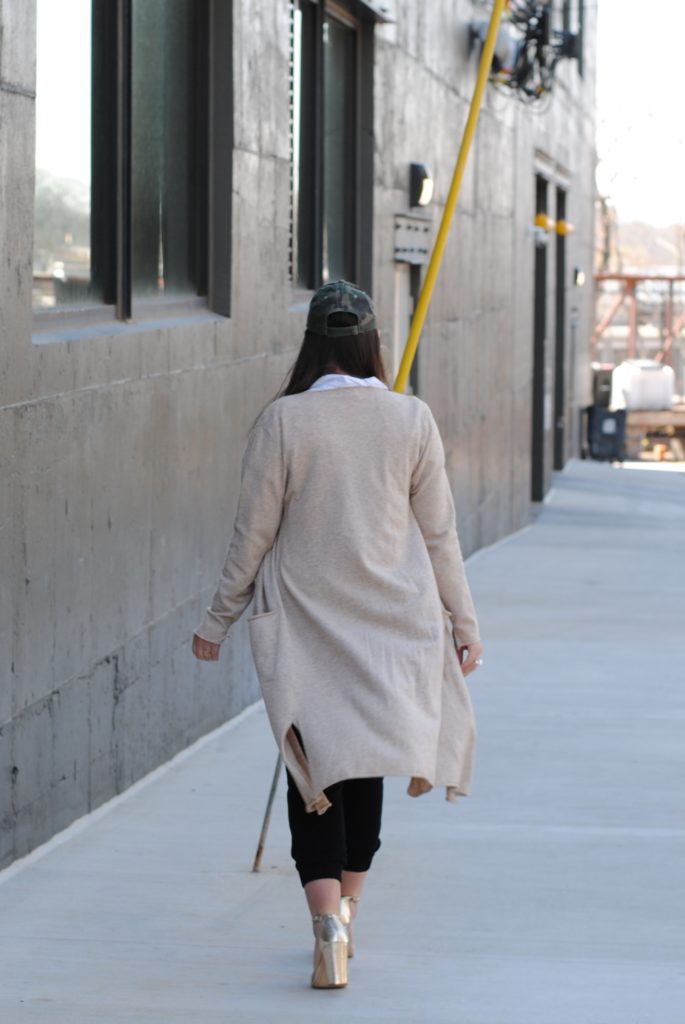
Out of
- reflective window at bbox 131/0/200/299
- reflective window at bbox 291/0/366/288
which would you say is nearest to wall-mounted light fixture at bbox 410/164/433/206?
reflective window at bbox 291/0/366/288

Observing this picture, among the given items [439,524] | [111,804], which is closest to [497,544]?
[111,804]

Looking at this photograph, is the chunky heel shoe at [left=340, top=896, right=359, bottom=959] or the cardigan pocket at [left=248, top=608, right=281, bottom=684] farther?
the chunky heel shoe at [left=340, top=896, right=359, bottom=959]

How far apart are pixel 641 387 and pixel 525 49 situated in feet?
96.3

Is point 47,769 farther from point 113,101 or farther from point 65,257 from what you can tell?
point 113,101

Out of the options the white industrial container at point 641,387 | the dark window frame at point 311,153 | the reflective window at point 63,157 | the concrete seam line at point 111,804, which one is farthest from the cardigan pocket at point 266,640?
the white industrial container at point 641,387

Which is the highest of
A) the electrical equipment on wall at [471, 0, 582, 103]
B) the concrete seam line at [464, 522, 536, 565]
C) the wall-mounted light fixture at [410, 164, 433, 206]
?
the electrical equipment on wall at [471, 0, 582, 103]

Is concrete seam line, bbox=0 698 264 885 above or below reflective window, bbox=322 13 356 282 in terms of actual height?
below

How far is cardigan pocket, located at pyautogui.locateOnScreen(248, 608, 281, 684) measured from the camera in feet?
13.8

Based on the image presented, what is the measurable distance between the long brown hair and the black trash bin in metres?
28.1

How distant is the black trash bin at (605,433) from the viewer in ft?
105

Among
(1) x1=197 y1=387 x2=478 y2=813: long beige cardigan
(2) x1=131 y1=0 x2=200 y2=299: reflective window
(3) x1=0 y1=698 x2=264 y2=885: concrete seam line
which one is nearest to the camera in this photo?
(1) x1=197 y1=387 x2=478 y2=813: long beige cardigan

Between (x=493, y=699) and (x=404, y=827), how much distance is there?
2.62m

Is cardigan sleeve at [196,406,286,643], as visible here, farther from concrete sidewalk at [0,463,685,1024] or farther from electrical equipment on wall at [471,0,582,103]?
electrical equipment on wall at [471,0,582,103]

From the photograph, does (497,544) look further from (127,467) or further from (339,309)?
(339,309)
